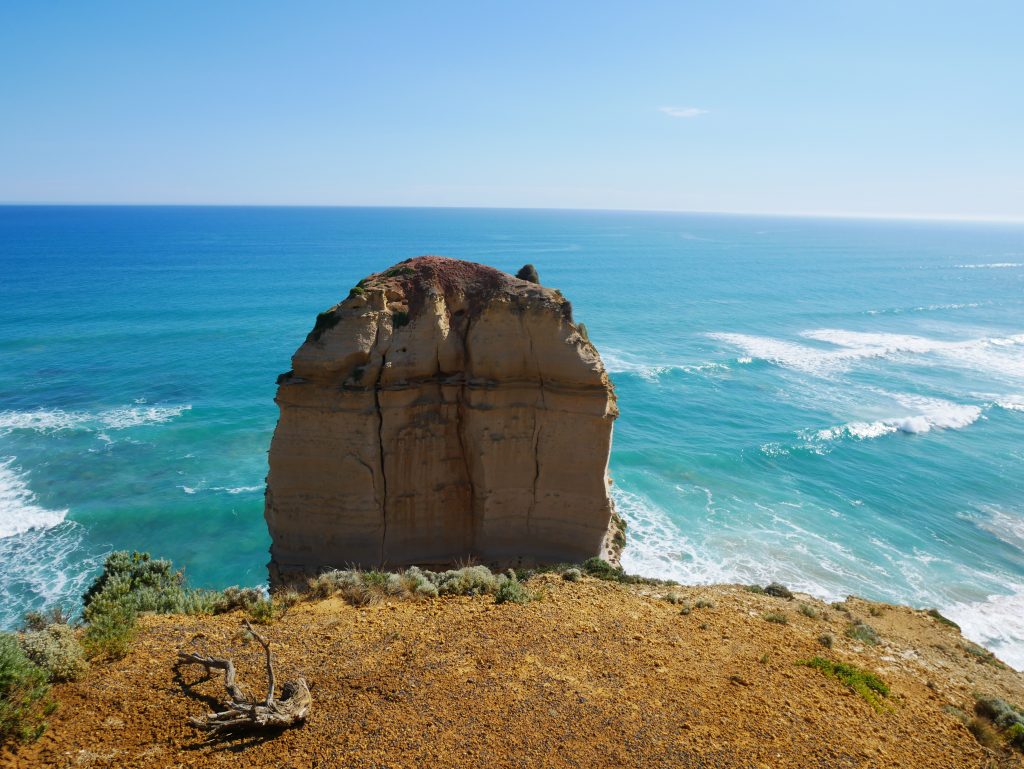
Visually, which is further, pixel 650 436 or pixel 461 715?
pixel 650 436

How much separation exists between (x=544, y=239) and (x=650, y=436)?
135m

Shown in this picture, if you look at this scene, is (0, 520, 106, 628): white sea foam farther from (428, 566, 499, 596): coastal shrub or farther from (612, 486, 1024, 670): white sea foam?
(612, 486, 1024, 670): white sea foam

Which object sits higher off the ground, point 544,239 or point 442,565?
point 544,239

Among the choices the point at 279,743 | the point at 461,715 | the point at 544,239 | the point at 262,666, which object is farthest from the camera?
the point at 544,239

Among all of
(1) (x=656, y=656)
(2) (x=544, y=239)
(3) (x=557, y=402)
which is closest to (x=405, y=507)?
(3) (x=557, y=402)

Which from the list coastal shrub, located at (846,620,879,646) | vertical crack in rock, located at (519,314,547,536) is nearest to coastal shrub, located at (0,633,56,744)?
vertical crack in rock, located at (519,314,547,536)

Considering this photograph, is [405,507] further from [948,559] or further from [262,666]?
[948,559]

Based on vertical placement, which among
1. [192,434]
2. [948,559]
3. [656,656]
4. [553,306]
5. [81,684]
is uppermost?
[553,306]

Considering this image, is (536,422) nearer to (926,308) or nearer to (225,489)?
(225,489)

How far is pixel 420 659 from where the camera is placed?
347 inches

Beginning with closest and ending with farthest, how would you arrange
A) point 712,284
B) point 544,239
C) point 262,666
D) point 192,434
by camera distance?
point 262,666
point 192,434
point 712,284
point 544,239

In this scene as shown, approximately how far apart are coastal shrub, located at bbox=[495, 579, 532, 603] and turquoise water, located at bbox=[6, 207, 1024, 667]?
444 inches

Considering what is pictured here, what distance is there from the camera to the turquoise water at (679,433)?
2184 cm

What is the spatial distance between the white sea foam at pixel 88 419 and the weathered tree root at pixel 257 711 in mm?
28165
